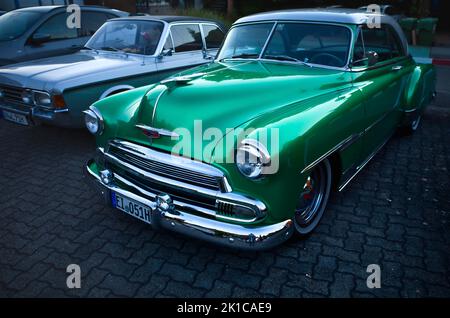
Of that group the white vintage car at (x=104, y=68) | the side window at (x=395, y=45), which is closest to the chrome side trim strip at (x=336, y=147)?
the side window at (x=395, y=45)

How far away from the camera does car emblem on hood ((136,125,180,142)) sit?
2430mm

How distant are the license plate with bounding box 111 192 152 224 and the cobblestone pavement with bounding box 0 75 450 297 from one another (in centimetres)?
35

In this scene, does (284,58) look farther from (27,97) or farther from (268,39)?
(27,97)

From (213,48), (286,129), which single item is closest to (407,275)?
(286,129)

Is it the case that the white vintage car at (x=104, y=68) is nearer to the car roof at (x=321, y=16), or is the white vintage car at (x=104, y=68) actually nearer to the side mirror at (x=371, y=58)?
the car roof at (x=321, y=16)

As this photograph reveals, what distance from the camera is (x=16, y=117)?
451 cm

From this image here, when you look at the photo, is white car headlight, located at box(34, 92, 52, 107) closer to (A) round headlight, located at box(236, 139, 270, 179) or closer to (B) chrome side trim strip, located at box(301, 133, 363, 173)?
(A) round headlight, located at box(236, 139, 270, 179)

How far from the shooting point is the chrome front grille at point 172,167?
2234 mm

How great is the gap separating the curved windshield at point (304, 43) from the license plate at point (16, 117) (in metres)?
2.90

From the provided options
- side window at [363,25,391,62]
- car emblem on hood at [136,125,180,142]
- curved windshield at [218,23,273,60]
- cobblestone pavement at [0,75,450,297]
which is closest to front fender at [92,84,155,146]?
car emblem on hood at [136,125,180,142]

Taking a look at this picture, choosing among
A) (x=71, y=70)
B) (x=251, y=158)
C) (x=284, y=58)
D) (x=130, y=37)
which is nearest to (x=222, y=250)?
(x=251, y=158)
